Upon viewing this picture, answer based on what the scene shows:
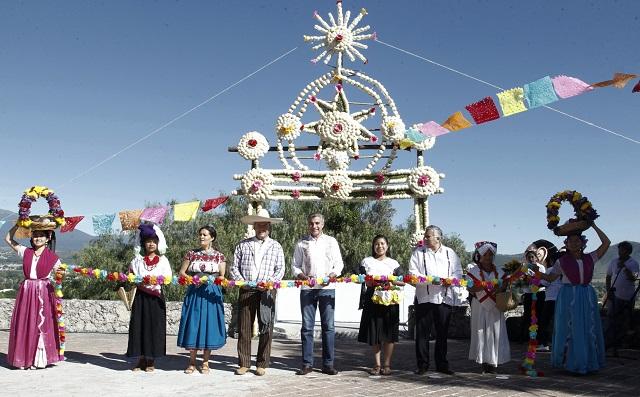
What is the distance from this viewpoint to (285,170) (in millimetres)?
11336

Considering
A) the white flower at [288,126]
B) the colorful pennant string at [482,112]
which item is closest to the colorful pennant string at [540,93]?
the colorful pennant string at [482,112]

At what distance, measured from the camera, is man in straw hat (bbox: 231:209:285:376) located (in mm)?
6965

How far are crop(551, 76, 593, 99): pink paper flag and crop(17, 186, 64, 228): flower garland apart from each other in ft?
20.3

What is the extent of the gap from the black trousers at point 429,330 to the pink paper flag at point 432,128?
209 centimetres

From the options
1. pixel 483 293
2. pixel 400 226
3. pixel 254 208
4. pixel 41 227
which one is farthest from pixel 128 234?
pixel 483 293

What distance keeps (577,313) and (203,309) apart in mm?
4322

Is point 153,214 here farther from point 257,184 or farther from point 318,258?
point 318,258

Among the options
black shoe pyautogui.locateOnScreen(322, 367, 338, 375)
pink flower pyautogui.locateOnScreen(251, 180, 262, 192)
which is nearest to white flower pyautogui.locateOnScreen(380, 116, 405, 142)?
pink flower pyautogui.locateOnScreen(251, 180, 262, 192)

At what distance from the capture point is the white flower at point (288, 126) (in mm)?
11453

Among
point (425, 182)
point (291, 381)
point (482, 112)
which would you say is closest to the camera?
point (291, 381)

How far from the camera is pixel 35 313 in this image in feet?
23.8

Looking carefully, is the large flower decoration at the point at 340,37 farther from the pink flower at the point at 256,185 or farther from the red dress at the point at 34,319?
the red dress at the point at 34,319

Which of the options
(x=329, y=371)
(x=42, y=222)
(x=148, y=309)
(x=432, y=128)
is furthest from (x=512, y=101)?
(x=42, y=222)

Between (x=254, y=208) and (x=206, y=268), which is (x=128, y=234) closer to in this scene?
(x=254, y=208)
